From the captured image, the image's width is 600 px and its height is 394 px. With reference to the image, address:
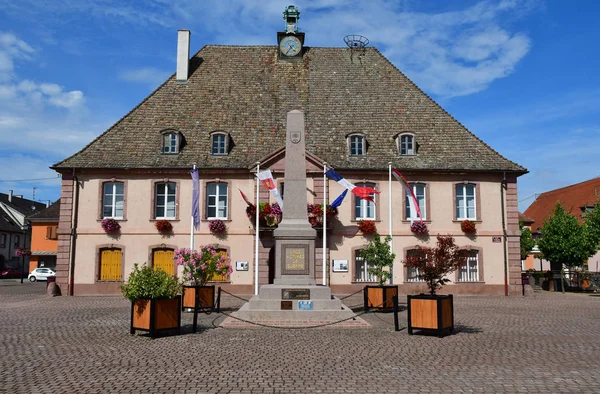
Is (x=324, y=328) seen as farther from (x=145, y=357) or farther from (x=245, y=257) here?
(x=245, y=257)

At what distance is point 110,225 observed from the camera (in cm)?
2534

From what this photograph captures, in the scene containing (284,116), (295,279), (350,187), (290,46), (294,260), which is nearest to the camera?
(295,279)

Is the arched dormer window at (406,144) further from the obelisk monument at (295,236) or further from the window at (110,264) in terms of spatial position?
Answer: the window at (110,264)

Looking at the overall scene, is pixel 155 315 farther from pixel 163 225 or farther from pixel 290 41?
pixel 290 41

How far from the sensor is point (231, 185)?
26.1 meters

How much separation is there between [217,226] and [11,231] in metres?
48.8

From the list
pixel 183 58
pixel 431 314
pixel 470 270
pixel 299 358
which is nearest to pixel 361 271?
pixel 470 270

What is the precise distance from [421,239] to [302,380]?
18.8m

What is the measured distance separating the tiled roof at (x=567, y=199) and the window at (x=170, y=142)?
3803cm

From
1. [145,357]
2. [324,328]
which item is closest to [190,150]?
[324,328]

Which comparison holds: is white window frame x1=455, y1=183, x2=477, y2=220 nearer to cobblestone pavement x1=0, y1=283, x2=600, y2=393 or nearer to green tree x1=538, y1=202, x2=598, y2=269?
green tree x1=538, y1=202, x2=598, y2=269

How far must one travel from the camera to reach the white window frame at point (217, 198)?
2616cm

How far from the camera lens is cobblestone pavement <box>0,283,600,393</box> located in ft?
26.0

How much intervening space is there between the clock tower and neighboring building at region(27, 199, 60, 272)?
3088 centimetres
